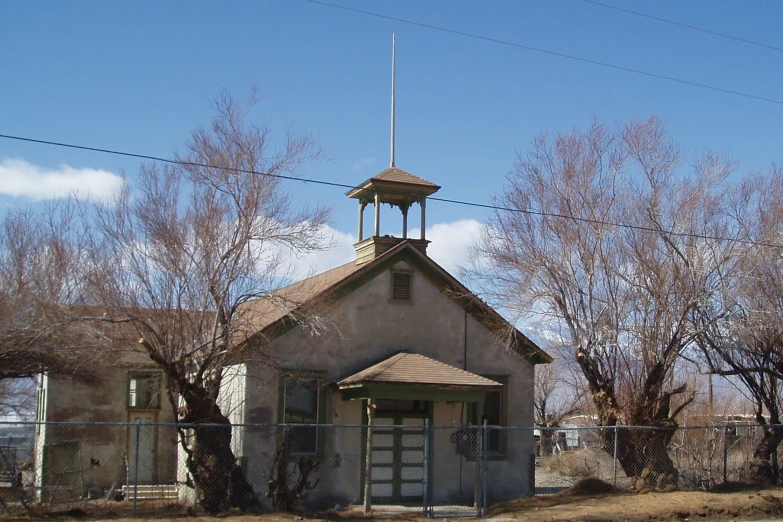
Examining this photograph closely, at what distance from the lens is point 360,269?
784 inches

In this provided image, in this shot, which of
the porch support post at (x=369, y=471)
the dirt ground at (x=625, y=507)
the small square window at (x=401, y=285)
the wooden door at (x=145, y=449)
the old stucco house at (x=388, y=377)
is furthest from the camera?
the wooden door at (x=145, y=449)

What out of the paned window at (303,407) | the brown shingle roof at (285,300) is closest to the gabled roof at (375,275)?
the brown shingle roof at (285,300)

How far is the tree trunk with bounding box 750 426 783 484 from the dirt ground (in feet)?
8.23

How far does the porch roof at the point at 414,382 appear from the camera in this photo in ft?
59.5

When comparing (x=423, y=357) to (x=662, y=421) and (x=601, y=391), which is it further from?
(x=662, y=421)

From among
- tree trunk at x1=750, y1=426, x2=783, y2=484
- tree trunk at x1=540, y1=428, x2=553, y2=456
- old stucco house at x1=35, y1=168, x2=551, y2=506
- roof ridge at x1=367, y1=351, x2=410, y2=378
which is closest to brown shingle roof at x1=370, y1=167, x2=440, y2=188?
old stucco house at x1=35, y1=168, x2=551, y2=506

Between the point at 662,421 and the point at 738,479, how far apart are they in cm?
451

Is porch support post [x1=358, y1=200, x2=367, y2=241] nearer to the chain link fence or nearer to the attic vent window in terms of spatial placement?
the attic vent window

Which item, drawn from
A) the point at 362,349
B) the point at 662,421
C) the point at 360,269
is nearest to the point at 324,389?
the point at 362,349

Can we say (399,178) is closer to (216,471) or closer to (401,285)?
(401,285)

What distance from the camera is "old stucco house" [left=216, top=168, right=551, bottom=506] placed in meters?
18.4

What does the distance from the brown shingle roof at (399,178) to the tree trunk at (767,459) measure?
1104cm

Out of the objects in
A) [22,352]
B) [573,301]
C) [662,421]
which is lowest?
[662,421]

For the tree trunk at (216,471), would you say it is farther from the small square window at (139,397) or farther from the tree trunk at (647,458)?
the tree trunk at (647,458)
